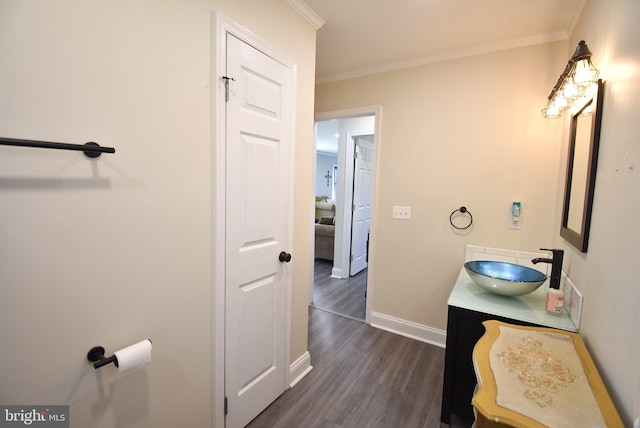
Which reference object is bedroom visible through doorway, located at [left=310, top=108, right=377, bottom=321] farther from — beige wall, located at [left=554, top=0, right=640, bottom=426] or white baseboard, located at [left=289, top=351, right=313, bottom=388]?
beige wall, located at [left=554, top=0, right=640, bottom=426]

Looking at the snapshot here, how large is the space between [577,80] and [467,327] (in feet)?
4.33

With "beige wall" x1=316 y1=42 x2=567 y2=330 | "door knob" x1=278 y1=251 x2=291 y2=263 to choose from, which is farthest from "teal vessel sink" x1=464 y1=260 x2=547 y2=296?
"door knob" x1=278 y1=251 x2=291 y2=263

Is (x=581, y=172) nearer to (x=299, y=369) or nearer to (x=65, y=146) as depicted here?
(x=299, y=369)

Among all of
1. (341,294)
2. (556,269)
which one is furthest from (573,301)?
(341,294)

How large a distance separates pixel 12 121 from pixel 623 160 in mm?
1944

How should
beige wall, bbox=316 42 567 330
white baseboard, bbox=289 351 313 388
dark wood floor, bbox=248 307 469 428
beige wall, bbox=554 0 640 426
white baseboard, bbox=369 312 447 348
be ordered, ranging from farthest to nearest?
1. white baseboard, bbox=369 312 447 348
2. beige wall, bbox=316 42 567 330
3. white baseboard, bbox=289 351 313 388
4. dark wood floor, bbox=248 307 469 428
5. beige wall, bbox=554 0 640 426

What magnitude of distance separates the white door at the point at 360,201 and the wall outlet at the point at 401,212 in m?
1.33

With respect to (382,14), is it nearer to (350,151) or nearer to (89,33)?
(89,33)

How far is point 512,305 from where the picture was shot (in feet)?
5.16

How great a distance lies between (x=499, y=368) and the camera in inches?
38.4

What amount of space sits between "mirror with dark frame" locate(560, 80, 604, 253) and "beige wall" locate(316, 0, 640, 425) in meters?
0.05

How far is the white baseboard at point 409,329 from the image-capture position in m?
2.55

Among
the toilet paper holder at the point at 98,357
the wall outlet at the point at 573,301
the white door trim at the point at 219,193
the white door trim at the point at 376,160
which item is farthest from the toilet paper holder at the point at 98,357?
the white door trim at the point at 376,160

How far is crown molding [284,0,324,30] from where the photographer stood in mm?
1734
